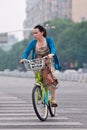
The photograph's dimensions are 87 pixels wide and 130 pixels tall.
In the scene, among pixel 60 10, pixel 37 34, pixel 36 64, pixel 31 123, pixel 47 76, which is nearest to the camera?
pixel 31 123

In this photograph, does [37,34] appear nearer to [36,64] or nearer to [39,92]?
[36,64]

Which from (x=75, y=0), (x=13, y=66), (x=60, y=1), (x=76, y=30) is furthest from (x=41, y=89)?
(x=60, y=1)

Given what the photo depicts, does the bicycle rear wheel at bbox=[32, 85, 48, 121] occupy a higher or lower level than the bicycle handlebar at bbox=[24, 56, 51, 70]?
lower

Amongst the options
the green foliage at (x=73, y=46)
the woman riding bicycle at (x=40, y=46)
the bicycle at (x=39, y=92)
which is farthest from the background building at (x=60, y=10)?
the bicycle at (x=39, y=92)

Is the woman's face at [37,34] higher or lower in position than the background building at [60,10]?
higher

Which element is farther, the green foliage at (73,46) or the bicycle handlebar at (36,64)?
the green foliage at (73,46)

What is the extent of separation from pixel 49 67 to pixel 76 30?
305 ft

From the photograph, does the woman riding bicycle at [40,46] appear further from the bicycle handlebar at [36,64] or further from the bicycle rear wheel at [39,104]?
the bicycle rear wheel at [39,104]

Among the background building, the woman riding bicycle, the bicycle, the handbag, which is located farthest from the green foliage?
the bicycle

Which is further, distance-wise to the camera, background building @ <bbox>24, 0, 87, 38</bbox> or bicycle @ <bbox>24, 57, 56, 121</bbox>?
background building @ <bbox>24, 0, 87, 38</bbox>

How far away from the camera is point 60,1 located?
16538 cm

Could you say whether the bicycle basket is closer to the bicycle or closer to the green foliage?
the bicycle

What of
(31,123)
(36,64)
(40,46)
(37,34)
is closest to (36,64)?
(36,64)

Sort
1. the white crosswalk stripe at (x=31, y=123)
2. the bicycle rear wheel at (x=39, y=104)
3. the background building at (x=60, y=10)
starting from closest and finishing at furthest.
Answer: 1. the white crosswalk stripe at (x=31, y=123)
2. the bicycle rear wheel at (x=39, y=104)
3. the background building at (x=60, y=10)
